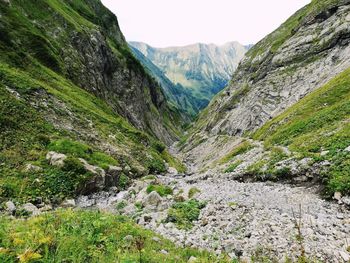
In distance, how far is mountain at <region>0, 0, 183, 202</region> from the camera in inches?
1010

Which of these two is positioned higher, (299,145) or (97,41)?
(97,41)

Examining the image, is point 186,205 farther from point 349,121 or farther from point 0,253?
point 349,121

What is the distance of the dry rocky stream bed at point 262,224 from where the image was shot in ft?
41.1

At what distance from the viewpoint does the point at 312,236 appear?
1351 centimetres

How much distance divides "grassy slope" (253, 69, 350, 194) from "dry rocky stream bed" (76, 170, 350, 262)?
3.04 meters

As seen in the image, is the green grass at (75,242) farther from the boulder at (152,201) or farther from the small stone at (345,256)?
the boulder at (152,201)

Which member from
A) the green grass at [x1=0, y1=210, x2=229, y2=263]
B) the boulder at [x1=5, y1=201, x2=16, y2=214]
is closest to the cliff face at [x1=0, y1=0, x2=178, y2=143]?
the boulder at [x1=5, y1=201, x2=16, y2=214]

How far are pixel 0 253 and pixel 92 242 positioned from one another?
3655 mm

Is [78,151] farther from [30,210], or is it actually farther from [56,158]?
[30,210]

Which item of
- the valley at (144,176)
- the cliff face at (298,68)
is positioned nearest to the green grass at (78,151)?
the valley at (144,176)

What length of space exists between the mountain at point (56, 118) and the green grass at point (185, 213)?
853 centimetres

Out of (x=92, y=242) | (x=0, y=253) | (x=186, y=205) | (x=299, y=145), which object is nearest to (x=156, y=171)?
(x=299, y=145)

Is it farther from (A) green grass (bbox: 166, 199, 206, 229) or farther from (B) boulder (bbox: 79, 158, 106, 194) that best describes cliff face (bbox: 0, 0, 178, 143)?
(A) green grass (bbox: 166, 199, 206, 229)

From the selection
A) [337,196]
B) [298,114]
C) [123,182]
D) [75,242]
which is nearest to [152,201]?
[123,182]
